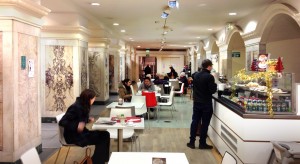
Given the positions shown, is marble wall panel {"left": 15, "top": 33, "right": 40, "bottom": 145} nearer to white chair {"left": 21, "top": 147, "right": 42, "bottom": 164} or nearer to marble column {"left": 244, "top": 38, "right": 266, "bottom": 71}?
white chair {"left": 21, "top": 147, "right": 42, "bottom": 164}

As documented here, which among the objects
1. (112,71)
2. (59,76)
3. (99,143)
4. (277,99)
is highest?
(112,71)

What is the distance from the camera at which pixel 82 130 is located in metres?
4.54

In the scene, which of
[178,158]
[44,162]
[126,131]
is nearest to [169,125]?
[126,131]

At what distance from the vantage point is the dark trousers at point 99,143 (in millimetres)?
4641

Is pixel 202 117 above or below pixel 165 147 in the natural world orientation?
above

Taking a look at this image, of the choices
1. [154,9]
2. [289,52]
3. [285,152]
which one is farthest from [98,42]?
[285,152]

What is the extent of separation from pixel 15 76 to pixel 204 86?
335 centimetres

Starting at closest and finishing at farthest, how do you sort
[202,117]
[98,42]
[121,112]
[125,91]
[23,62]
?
[23,62] < [121,112] < [202,117] < [125,91] < [98,42]

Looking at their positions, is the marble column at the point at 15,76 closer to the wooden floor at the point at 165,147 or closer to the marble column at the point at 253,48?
the wooden floor at the point at 165,147

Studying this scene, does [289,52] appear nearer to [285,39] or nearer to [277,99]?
[285,39]

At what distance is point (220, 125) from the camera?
5828 mm

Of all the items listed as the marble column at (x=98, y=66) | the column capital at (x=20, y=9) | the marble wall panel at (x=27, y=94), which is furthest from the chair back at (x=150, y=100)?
the marble column at (x=98, y=66)

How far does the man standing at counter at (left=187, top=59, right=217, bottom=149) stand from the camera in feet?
19.6

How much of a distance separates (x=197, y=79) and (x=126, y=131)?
1.76 meters
